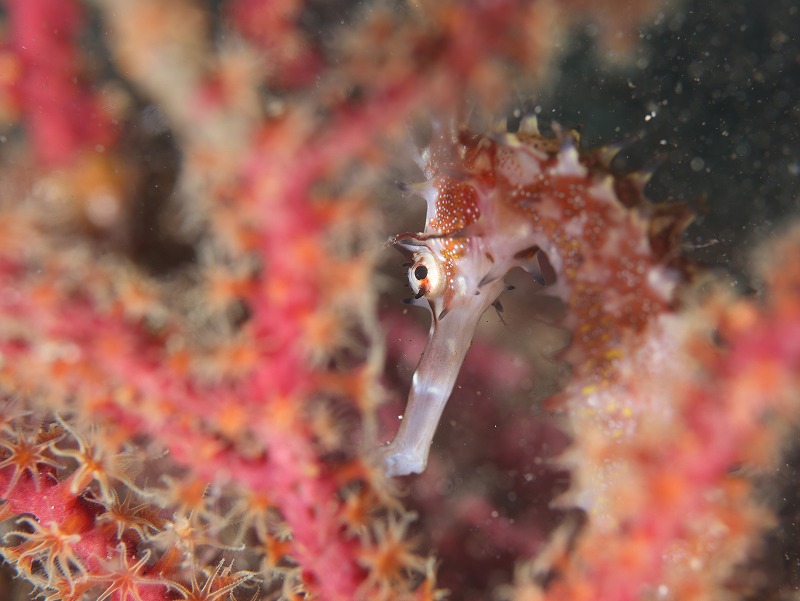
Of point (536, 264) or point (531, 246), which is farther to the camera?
point (536, 264)

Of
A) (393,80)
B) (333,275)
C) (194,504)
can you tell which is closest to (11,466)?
(194,504)

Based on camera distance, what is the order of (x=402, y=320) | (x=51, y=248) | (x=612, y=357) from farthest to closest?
1. (x=402, y=320)
2. (x=612, y=357)
3. (x=51, y=248)

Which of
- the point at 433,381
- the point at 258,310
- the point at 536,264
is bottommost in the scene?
the point at 433,381

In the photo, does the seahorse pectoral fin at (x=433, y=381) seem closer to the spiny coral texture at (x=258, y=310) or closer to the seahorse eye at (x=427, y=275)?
the seahorse eye at (x=427, y=275)

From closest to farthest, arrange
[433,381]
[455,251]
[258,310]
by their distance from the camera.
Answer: [258,310], [433,381], [455,251]

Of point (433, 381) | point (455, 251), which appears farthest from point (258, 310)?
point (455, 251)

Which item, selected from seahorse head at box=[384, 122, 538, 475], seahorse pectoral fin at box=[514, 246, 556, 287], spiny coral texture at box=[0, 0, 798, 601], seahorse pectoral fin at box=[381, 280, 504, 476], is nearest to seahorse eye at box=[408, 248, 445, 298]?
seahorse head at box=[384, 122, 538, 475]

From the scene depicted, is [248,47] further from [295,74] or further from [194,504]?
[194,504]

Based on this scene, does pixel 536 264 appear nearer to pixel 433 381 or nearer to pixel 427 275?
pixel 427 275
